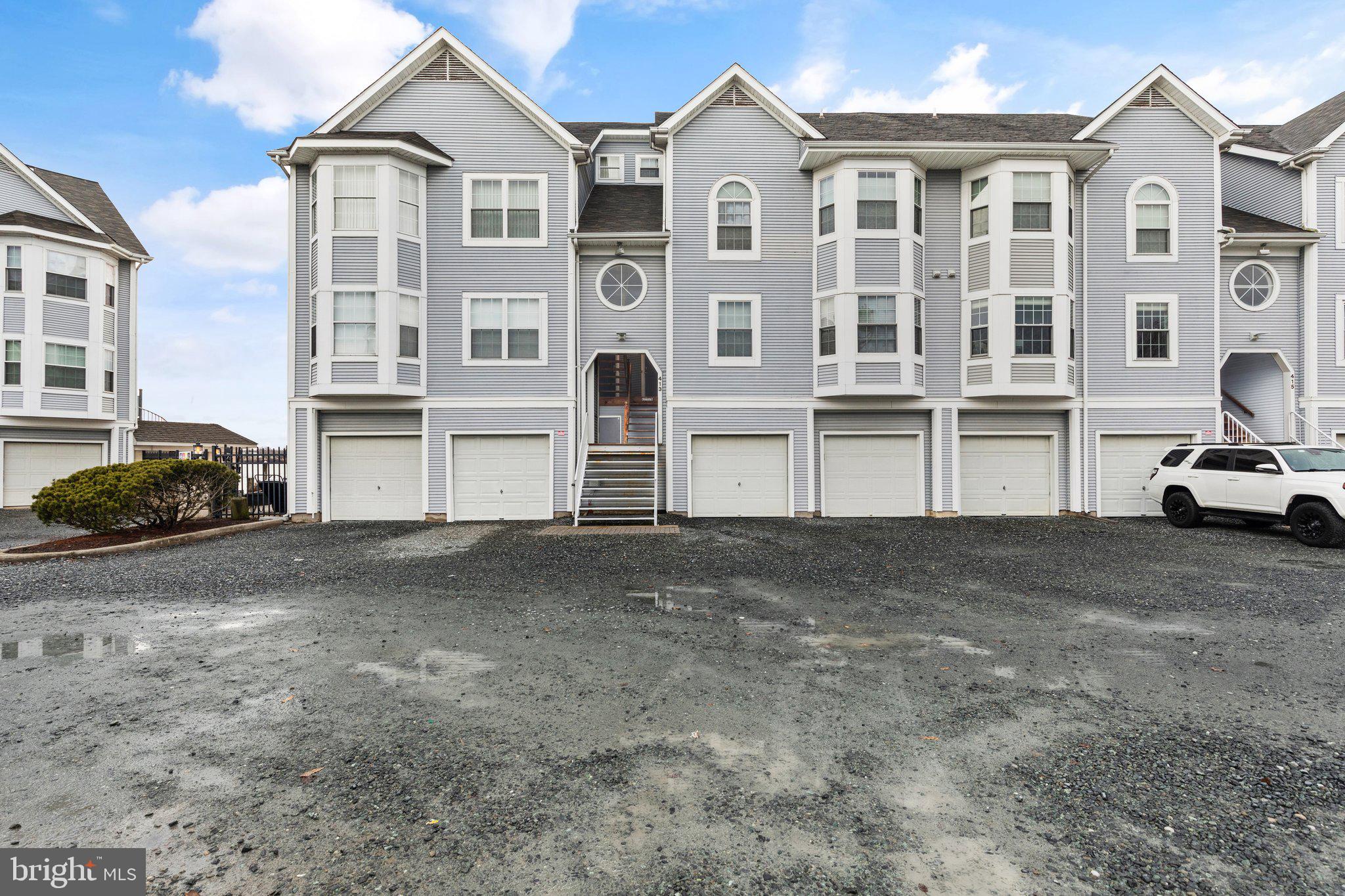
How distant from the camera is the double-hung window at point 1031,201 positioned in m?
13.0

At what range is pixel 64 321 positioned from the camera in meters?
18.0

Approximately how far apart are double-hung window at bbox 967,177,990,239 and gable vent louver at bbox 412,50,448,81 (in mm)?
12797

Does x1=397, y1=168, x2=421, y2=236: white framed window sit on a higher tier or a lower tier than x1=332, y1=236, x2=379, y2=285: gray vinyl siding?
higher

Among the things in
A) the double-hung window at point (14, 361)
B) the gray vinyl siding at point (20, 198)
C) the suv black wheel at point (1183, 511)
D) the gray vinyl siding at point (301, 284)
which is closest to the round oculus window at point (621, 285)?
the gray vinyl siding at point (301, 284)

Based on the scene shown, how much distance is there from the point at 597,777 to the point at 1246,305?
19.2 metres

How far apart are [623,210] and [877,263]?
6585 mm

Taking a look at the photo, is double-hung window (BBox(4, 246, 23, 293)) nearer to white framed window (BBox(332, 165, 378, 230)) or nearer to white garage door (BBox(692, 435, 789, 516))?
white framed window (BBox(332, 165, 378, 230))

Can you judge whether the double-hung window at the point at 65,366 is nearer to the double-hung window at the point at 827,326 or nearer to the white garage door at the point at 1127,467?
the double-hung window at the point at 827,326

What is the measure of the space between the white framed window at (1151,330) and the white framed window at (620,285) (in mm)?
11679

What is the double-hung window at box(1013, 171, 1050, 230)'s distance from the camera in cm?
1300

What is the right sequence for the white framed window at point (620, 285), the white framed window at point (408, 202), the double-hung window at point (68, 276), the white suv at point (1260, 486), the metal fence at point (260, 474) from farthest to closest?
the double-hung window at point (68, 276) < the metal fence at point (260, 474) < the white framed window at point (620, 285) < the white framed window at point (408, 202) < the white suv at point (1260, 486)

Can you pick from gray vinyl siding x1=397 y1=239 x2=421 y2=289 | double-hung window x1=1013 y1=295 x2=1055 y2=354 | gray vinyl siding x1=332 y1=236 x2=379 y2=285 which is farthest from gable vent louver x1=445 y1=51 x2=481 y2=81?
double-hung window x1=1013 y1=295 x2=1055 y2=354

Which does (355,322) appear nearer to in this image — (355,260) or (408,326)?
(408,326)

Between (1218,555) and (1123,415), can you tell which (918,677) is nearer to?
(1218,555)
